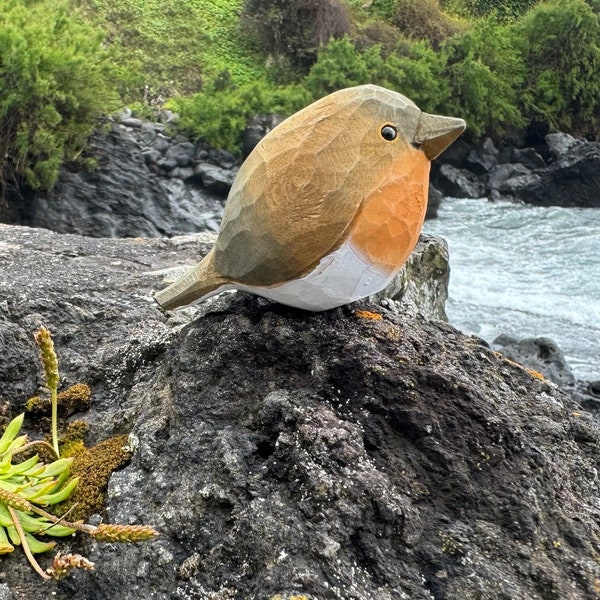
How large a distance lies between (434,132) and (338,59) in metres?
15.6

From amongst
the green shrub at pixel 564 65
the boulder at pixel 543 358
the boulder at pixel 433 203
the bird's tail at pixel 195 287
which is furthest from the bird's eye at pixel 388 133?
the green shrub at pixel 564 65

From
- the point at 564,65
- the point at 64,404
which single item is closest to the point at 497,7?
Result: the point at 564,65

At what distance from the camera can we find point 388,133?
7.47 ft

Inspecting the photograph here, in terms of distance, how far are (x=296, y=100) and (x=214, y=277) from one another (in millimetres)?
13994

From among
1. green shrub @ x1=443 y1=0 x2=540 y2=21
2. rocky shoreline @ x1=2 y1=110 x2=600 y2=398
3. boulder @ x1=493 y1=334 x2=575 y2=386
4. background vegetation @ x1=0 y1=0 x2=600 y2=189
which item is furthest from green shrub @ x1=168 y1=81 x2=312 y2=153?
green shrub @ x1=443 y1=0 x2=540 y2=21

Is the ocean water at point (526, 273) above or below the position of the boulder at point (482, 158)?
below

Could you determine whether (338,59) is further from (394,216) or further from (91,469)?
(91,469)

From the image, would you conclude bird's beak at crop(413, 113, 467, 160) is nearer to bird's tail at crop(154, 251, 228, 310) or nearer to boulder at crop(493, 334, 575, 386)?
bird's tail at crop(154, 251, 228, 310)

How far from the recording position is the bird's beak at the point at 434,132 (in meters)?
2.33

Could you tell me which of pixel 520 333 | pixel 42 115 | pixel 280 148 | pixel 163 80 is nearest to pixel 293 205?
pixel 280 148

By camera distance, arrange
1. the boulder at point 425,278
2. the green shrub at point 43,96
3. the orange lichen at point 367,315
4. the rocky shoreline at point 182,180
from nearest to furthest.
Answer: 1. the orange lichen at point 367,315
2. the boulder at point 425,278
3. the green shrub at point 43,96
4. the rocky shoreline at point 182,180

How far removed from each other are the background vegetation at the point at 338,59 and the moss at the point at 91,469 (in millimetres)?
12422

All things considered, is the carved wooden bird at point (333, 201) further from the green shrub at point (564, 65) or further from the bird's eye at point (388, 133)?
the green shrub at point (564, 65)

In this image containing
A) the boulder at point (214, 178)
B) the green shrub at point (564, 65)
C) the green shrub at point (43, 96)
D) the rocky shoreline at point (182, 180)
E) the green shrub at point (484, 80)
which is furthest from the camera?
the green shrub at point (564, 65)
